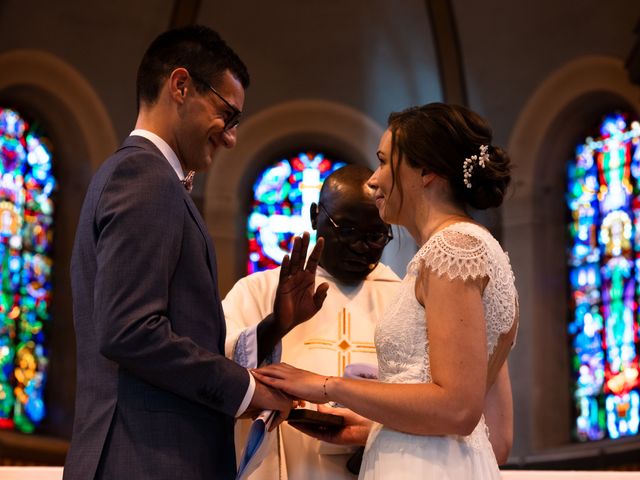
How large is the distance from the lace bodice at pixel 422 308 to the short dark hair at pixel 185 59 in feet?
2.89

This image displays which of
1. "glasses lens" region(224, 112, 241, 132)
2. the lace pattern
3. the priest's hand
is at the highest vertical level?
"glasses lens" region(224, 112, 241, 132)

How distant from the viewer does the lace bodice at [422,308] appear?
116 inches

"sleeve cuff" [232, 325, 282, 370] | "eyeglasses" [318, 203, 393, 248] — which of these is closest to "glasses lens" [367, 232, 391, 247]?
"eyeglasses" [318, 203, 393, 248]

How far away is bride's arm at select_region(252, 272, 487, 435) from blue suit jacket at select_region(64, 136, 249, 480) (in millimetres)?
403

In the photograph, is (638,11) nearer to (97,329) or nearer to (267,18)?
(267,18)

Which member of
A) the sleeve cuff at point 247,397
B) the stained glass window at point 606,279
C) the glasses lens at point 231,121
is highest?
the stained glass window at point 606,279

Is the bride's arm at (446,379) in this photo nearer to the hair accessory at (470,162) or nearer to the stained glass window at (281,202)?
the hair accessory at (470,162)

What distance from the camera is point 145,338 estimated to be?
2.80 m

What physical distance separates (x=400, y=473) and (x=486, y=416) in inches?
18.6

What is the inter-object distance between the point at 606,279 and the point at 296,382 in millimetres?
7326

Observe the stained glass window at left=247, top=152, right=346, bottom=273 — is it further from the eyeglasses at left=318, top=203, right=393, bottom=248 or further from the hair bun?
the hair bun

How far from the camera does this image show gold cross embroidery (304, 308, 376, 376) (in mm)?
4539

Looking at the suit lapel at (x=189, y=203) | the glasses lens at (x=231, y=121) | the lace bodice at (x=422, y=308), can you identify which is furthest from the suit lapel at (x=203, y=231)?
the lace bodice at (x=422, y=308)

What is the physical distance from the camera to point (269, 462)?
13.6 ft
